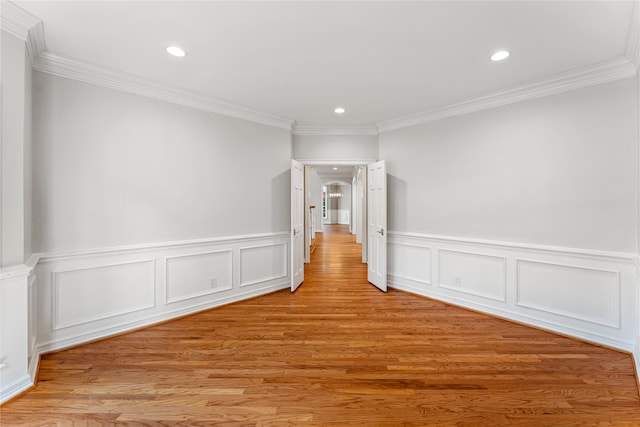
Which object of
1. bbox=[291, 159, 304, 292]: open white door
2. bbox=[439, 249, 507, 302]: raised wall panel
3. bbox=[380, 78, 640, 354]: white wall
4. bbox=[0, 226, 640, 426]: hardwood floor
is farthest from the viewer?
bbox=[291, 159, 304, 292]: open white door

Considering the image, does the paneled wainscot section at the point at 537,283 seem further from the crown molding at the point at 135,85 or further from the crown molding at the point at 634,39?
the crown molding at the point at 135,85

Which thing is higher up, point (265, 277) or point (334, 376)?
point (265, 277)

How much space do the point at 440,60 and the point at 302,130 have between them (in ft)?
8.20

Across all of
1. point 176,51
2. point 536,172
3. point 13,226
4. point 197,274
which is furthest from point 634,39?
point 13,226

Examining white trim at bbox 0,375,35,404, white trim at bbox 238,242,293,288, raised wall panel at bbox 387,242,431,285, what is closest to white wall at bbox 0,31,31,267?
white trim at bbox 0,375,35,404

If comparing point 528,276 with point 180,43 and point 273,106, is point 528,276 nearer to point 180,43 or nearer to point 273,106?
point 273,106

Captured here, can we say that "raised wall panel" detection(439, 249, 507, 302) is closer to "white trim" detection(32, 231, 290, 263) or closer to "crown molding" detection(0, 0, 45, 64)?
"white trim" detection(32, 231, 290, 263)

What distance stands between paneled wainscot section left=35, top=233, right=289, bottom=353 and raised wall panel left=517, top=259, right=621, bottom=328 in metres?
3.36

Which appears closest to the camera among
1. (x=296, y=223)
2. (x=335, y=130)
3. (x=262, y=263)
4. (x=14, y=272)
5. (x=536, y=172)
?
(x=14, y=272)

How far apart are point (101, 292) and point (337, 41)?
3263 millimetres

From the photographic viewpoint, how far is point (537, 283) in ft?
9.91

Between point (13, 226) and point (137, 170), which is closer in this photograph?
point (13, 226)

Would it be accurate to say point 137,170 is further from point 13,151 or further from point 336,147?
point 336,147

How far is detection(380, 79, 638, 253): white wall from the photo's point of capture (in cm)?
259
